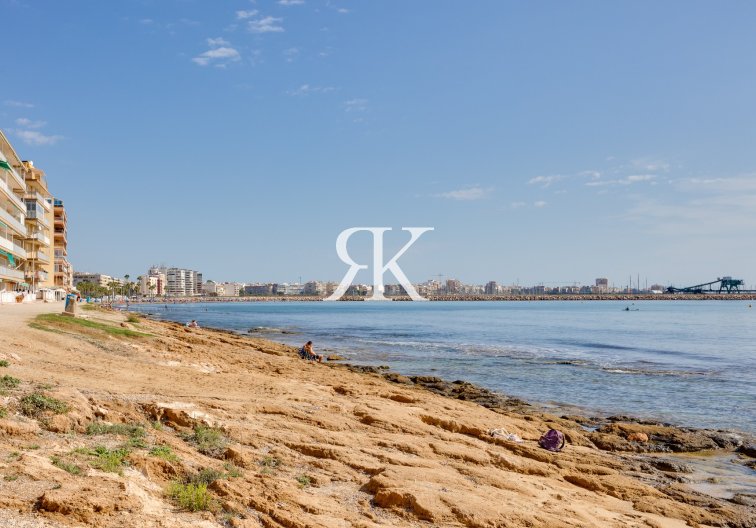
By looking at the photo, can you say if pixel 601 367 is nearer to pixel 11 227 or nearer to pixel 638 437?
pixel 638 437

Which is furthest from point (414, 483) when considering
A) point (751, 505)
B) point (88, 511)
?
point (751, 505)

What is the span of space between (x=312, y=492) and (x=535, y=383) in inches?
795

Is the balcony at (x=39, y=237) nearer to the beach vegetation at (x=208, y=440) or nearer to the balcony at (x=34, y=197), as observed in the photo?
the balcony at (x=34, y=197)

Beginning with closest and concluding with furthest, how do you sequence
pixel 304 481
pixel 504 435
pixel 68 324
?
1. pixel 304 481
2. pixel 504 435
3. pixel 68 324

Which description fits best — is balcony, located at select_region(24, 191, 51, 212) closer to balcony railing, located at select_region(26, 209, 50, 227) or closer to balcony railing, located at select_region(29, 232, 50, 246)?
balcony railing, located at select_region(26, 209, 50, 227)

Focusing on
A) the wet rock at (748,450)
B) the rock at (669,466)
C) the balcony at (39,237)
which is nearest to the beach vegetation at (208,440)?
the rock at (669,466)

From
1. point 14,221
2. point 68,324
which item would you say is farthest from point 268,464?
point 14,221

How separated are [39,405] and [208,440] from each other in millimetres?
2900

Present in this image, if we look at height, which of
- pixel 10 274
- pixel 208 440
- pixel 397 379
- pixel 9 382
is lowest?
pixel 397 379

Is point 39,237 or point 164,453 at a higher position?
point 39,237

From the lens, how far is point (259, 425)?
37.7 feet

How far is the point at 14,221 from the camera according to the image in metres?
53.4

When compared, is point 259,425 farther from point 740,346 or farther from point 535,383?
point 740,346

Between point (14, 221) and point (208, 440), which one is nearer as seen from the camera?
point (208, 440)
